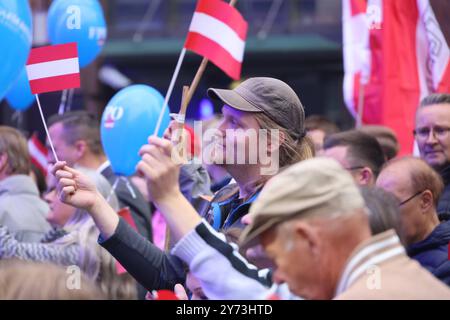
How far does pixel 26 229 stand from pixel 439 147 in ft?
7.97

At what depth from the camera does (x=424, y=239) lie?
393 cm

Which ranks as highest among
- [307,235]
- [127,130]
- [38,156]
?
[307,235]

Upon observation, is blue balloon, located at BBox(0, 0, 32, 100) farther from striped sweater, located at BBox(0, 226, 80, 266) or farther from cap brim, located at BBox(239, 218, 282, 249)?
cap brim, located at BBox(239, 218, 282, 249)

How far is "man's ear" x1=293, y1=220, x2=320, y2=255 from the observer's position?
6.82 ft

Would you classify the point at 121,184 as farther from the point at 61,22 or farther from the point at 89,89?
the point at 89,89

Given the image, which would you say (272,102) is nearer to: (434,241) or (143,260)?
(143,260)

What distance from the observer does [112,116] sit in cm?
559

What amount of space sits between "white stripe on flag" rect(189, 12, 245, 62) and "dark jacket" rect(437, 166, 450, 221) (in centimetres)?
138

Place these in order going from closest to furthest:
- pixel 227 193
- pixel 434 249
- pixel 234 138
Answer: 1. pixel 234 138
2. pixel 227 193
3. pixel 434 249

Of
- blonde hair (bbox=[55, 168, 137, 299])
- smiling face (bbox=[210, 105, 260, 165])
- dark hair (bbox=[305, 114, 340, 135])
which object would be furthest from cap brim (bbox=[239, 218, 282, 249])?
dark hair (bbox=[305, 114, 340, 135])

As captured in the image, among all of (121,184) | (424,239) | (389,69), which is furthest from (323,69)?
(424,239)

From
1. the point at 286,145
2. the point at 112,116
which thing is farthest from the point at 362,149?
the point at 286,145

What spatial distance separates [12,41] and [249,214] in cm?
204
